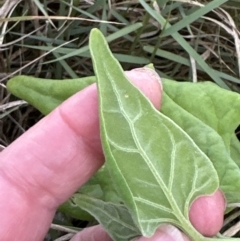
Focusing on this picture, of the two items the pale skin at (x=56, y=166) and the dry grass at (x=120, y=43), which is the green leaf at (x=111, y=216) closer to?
the pale skin at (x=56, y=166)

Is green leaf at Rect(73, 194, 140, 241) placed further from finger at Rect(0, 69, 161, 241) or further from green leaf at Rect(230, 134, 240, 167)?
green leaf at Rect(230, 134, 240, 167)

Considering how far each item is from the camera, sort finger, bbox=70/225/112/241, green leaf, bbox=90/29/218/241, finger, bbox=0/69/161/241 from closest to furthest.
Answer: green leaf, bbox=90/29/218/241, finger, bbox=0/69/161/241, finger, bbox=70/225/112/241

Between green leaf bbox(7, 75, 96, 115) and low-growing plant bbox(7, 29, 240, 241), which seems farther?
green leaf bbox(7, 75, 96, 115)

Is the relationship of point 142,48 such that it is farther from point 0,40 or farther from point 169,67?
point 0,40

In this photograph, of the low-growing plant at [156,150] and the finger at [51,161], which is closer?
the low-growing plant at [156,150]

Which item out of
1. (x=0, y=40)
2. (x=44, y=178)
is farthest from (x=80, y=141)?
(x=0, y=40)

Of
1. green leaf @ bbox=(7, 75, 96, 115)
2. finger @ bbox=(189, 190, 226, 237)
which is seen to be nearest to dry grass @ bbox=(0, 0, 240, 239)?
green leaf @ bbox=(7, 75, 96, 115)

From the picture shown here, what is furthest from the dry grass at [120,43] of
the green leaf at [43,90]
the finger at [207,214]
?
the finger at [207,214]
